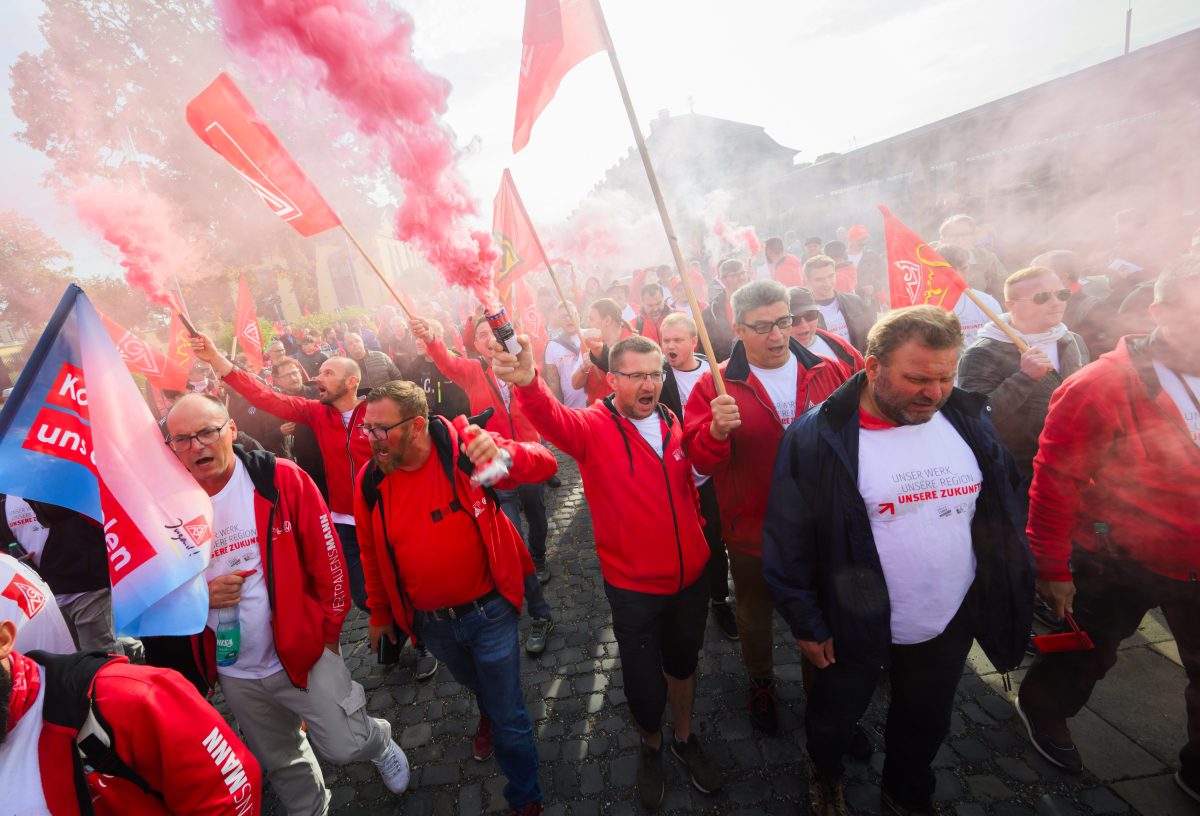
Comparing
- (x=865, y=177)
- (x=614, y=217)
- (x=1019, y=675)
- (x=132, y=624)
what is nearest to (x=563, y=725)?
(x=132, y=624)

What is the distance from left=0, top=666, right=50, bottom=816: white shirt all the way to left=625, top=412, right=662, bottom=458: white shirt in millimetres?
2369

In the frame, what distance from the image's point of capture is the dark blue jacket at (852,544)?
2242 mm

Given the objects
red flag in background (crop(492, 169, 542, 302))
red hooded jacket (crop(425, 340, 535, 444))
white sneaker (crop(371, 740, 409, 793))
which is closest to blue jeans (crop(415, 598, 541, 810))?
white sneaker (crop(371, 740, 409, 793))

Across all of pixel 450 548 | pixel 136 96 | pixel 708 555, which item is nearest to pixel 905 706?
pixel 708 555

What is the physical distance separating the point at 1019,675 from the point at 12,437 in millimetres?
5281

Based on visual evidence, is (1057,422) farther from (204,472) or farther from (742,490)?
(204,472)

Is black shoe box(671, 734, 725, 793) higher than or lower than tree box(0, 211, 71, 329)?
lower

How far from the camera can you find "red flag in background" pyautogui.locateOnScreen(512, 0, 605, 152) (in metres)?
2.49

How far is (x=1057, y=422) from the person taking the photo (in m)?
2.56

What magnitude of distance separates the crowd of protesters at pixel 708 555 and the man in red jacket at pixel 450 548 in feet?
0.05

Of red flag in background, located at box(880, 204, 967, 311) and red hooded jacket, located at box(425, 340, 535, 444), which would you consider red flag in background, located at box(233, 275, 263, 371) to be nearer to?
red hooded jacket, located at box(425, 340, 535, 444)

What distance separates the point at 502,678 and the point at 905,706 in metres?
1.97

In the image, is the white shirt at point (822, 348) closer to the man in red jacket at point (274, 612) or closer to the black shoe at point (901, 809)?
the black shoe at point (901, 809)

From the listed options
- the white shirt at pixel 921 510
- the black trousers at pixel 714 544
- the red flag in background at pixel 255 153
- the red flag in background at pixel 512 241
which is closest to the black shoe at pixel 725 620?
the black trousers at pixel 714 544
